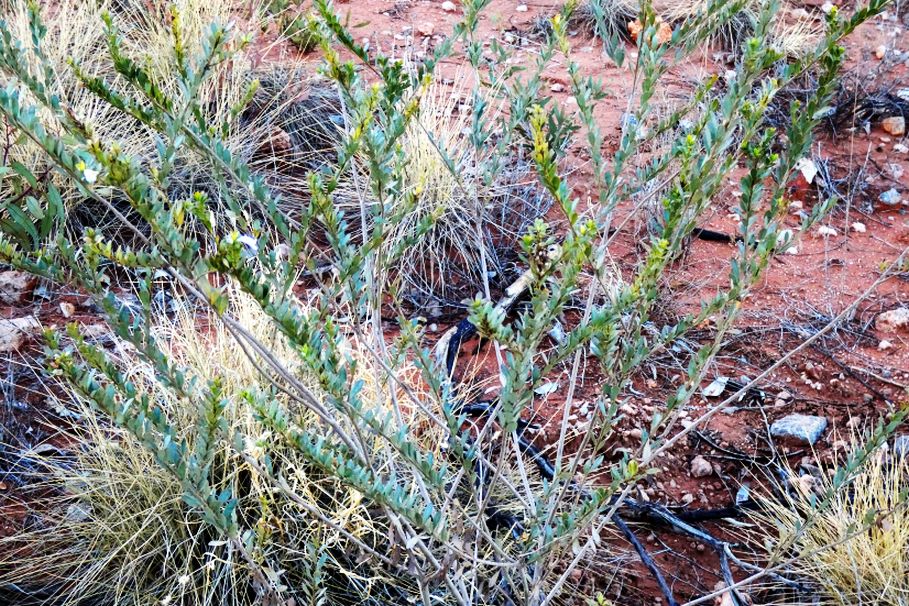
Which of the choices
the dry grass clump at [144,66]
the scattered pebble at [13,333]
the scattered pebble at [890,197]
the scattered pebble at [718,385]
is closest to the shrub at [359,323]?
the scattered pebble at [718,385]

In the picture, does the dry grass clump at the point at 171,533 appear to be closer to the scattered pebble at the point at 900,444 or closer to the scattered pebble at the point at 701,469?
the scattered pebble at the point at 701,469

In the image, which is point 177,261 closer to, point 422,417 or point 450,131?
point 422,417

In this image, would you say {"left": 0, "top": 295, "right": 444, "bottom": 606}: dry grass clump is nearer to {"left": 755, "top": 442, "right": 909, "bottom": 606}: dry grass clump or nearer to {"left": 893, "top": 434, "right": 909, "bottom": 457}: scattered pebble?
{"left": 755, "top": 442, "right": 909, "bottom": 606}: dry grass clump

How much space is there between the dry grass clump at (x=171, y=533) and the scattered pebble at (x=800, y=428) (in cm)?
126

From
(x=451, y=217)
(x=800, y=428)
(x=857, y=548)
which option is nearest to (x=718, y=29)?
(x=451, y=217)

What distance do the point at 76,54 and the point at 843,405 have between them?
4023mm

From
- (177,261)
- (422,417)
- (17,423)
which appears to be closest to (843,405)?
(422,417)

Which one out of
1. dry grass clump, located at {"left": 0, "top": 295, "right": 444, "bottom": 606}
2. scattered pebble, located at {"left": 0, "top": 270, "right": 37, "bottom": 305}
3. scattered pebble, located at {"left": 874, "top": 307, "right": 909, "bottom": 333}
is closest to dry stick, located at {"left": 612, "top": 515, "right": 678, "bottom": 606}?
dry grass clump, located at {"left": 0, "top": 295, "right": 444, "bottom": 606}

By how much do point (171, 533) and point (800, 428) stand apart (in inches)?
83.7

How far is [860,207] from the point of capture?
4.55 meters

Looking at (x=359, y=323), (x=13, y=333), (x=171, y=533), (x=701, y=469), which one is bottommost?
(x=701, y=469)

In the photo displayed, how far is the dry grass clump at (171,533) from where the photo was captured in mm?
2430

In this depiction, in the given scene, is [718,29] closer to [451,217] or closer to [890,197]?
[890,197]

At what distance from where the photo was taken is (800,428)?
305cm
